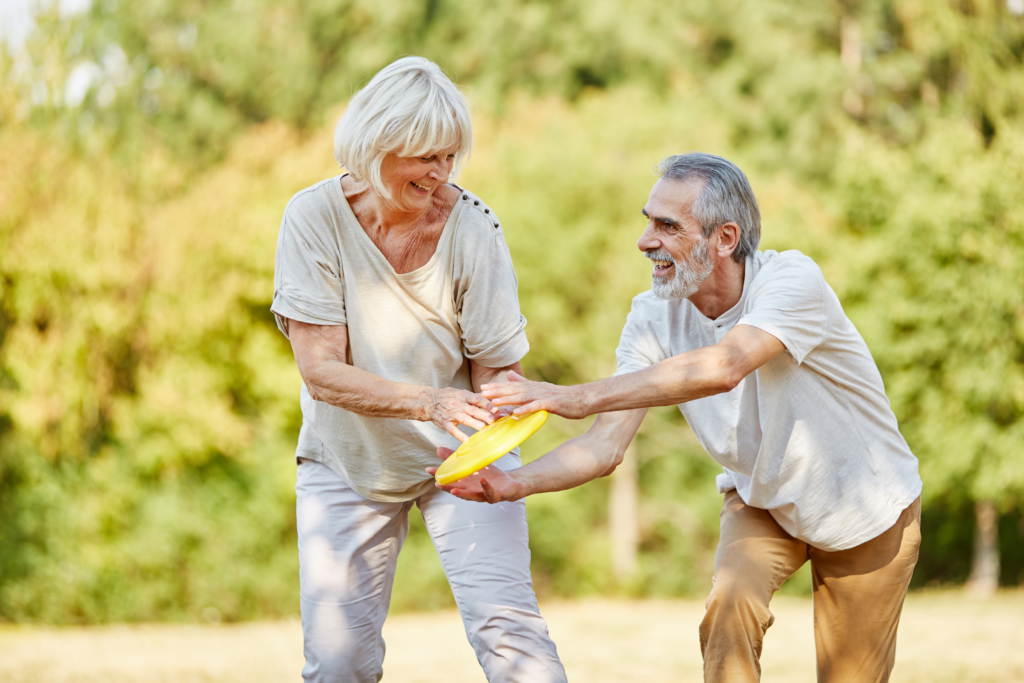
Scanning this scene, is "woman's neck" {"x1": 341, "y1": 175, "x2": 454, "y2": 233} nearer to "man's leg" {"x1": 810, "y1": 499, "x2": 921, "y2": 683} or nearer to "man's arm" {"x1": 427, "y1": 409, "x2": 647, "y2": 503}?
"man's arm" {"x1": 427, "y1": 409, "x2": 647, "y2": 503}

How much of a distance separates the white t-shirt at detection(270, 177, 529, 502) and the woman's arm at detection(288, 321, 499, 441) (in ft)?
0.52

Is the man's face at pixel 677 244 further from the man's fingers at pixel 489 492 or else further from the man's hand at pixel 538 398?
the man's fingers at pixel 489 492

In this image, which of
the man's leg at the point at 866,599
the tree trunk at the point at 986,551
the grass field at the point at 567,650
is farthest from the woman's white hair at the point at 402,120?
the tree trunk at the point at 986,551

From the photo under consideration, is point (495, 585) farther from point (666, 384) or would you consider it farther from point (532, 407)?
point (666, 384)

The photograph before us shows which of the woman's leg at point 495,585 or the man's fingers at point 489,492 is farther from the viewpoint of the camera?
the man's fingers at point 489,492

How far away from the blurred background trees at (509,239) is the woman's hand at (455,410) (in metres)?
13.7

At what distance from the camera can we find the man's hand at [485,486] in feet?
9.98

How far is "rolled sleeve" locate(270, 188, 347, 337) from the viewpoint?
3061mm

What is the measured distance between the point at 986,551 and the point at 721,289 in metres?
18.2

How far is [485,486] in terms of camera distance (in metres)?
3.03

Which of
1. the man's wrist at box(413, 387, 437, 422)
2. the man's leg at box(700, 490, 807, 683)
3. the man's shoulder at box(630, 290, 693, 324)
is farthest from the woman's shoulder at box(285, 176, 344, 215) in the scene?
the man's leg at box(700, 490, 807, 683)

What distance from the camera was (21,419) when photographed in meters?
15.0

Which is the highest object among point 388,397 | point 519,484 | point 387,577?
point 388,397

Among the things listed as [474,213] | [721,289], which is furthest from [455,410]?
[721,289]
